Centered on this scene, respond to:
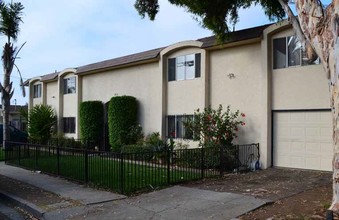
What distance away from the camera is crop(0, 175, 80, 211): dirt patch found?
1025 centimetres

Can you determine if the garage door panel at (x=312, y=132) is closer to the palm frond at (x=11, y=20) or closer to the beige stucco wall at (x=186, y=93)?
the beige stucco wall at (x=186, y=93)

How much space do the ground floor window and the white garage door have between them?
54.8 ft

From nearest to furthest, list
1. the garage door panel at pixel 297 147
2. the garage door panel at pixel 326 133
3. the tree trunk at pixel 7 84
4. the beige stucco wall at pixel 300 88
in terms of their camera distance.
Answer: the garage door panel at pixel 326 133 < the beige stucco wall at pixel 300 88 < the garage door panel at pixel 297 147 < the tree trunk at pixel 7 84

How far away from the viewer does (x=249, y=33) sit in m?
16.0

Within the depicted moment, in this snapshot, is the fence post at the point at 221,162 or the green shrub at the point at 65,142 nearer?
the fence post at the point at 221,162

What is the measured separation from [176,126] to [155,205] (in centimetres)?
1010

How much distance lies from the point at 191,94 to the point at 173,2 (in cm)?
458

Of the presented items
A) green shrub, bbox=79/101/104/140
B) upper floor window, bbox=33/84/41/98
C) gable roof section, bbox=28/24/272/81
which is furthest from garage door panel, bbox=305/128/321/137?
upper floor window, bbox=33/84/41/98

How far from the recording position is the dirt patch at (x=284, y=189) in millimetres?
8398

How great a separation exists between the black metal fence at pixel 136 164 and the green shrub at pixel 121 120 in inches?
216

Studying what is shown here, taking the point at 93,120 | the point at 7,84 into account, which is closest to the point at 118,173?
the point at 93,120

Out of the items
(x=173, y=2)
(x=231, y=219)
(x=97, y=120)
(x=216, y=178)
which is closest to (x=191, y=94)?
(x=173, y=2)

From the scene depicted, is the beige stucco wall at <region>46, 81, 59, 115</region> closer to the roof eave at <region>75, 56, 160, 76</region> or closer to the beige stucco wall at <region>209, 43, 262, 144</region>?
the roof eave at <region>75, 56, 160, 76</region>

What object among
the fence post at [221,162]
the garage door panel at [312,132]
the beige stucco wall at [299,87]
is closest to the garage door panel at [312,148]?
the garage door panel at [312,132]
